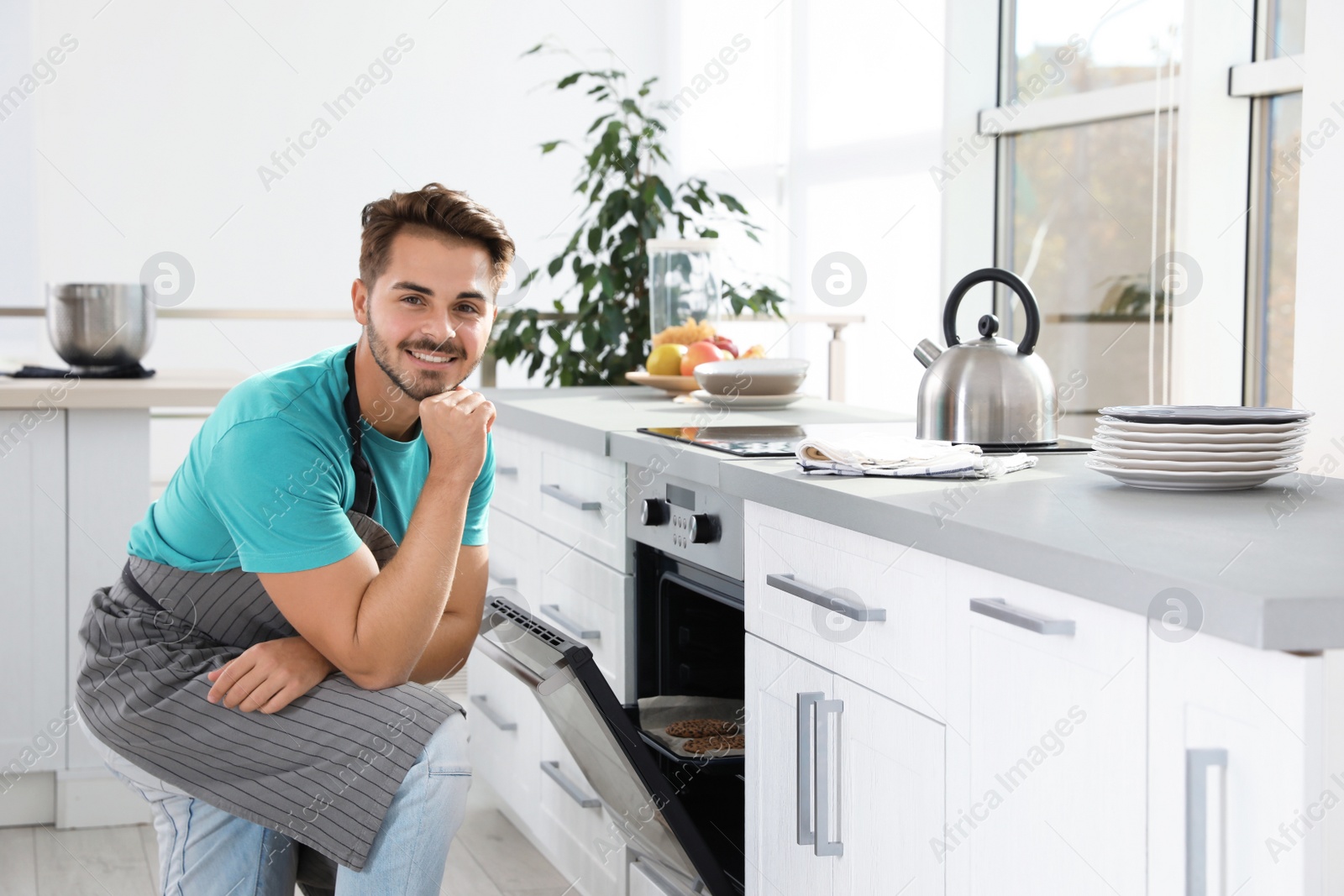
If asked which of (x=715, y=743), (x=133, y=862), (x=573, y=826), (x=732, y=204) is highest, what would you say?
(x=732, y=204)

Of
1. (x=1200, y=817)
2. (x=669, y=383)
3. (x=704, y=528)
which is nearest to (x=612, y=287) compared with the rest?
(x=669, y=383)

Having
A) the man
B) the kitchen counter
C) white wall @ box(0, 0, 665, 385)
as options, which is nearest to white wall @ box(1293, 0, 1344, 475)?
the man

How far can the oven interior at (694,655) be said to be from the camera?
1776mm

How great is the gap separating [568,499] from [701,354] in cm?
59

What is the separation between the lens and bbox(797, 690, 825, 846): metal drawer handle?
4.62 ft

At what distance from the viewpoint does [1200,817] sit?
91cm

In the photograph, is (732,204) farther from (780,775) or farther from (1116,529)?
(1116,529)

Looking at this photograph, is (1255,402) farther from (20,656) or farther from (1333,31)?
(20,656)

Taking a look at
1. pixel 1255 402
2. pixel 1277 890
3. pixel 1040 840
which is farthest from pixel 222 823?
pixel 1255 402

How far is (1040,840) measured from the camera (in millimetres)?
1077

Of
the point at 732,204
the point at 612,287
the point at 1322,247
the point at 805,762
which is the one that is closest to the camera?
the point at 805,762

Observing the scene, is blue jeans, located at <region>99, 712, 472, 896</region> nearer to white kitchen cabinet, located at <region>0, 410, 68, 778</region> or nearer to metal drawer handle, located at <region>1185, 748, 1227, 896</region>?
metal drawer handle, located at <region>1185, 748, 1227, 896</region>

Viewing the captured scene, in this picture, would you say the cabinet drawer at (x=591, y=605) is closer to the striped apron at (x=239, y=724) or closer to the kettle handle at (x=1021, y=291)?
the striped apron at (x=239, y=724)

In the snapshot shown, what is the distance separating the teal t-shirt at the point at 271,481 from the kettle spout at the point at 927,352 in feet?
2.46
